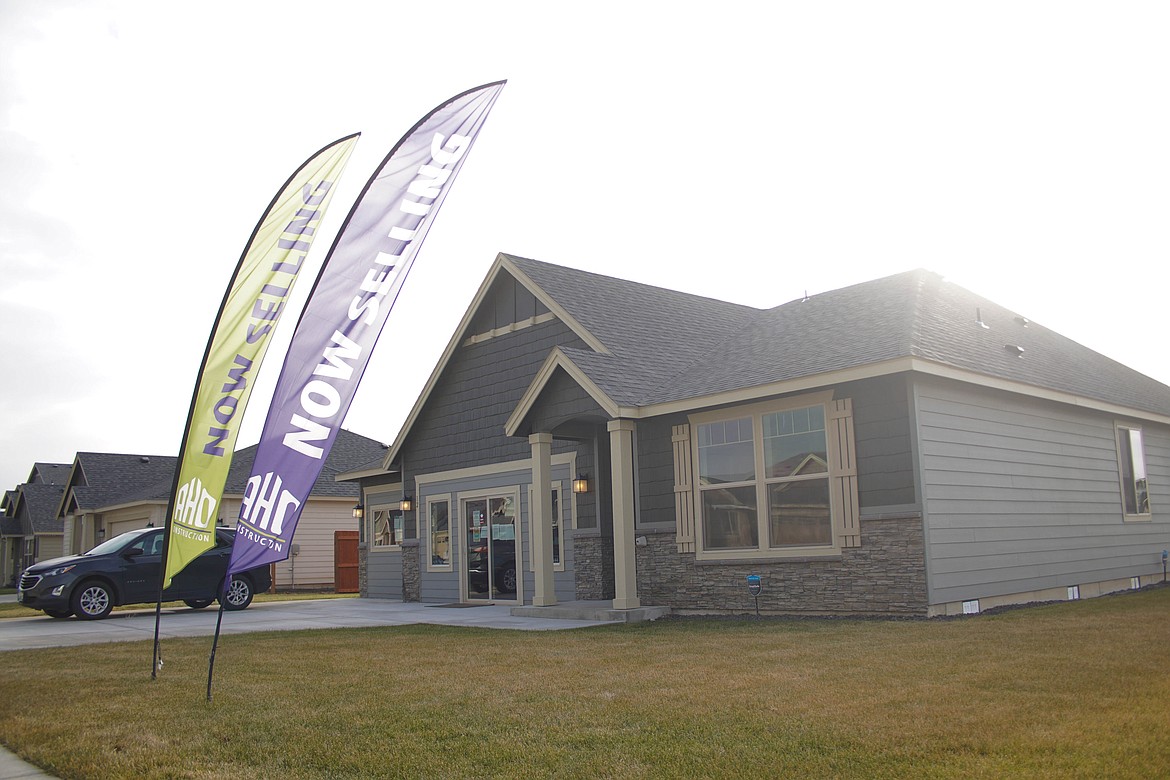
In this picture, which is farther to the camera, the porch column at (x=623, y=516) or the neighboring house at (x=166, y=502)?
the neighboring house at (x=166, y=502)

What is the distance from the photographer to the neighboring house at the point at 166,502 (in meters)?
28.1

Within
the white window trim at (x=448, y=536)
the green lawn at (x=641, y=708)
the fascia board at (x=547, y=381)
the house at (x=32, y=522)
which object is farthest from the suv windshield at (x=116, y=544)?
the house at (x=32, y=522)

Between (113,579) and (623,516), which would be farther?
(113,579)

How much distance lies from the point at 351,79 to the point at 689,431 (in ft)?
21.1

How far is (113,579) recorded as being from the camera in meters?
15.8

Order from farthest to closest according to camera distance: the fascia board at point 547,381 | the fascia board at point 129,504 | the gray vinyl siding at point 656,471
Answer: the fascia board at point 129,504 < the gray vinyl siding at point 656,471 < the fascia board at point 547,381

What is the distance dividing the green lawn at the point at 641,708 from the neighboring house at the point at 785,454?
6.35 feet

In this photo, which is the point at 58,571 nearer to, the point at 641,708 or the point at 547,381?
the point at 547,381

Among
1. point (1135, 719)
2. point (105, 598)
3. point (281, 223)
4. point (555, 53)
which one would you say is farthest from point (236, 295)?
point (105, 598)

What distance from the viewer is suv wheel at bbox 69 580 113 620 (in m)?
15.5

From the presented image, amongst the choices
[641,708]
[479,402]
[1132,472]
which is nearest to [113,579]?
[479,402]

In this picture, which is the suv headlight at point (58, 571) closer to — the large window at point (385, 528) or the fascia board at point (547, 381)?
the large window at point (385, 528)

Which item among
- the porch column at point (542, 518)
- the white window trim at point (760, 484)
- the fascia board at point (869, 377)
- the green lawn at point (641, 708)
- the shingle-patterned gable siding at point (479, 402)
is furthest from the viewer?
the shingle-patterned gable siding at point (479, 402)

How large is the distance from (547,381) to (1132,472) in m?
9.89
